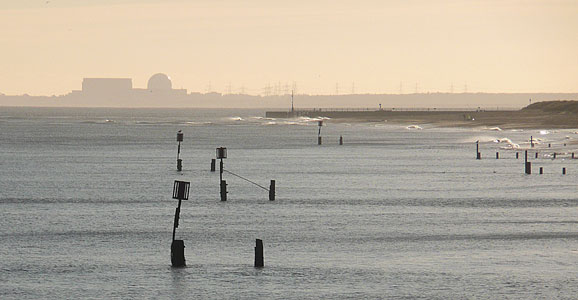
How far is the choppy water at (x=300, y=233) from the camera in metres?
32.5

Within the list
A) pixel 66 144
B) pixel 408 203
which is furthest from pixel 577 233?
pixel 66 144

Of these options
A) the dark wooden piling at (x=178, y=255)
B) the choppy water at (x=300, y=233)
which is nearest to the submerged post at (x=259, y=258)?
the choppy water at (x=300, y=233)

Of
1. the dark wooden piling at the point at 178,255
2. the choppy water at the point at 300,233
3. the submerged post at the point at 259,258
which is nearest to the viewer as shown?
the choppy water at the point at 300,233

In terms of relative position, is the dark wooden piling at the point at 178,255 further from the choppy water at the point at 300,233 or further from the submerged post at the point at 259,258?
the submerged post at the point at 259,258

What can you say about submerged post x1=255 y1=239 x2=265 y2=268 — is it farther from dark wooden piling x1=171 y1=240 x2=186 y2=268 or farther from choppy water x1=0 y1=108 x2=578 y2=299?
dark wooden piling x1=171 y1=240 x2=186 y2=268

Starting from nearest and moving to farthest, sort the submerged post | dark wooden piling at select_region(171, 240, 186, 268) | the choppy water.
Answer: the choppy water < the submerged post < dark wooden piling at select_region(171, 240, 186, 268)

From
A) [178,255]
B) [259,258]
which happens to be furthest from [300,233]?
[178,255]

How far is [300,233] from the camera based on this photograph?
4450 cm

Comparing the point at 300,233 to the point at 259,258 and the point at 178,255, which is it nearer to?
the point at 259,258

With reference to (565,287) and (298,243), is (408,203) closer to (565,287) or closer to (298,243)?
(298,243)

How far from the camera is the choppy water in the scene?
3250cm

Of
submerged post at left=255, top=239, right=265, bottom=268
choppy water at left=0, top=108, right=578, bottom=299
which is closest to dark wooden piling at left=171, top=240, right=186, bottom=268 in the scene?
choppy water at left=0, top=108, right=578, bottom=299

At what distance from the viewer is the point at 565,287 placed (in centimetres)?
3195

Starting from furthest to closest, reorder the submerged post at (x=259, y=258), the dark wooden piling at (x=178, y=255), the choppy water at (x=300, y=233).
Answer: the dark wooden piling at (x=178, y=255) → the submerged post at (x=259, y=258) → the choppy water at (x=300, y=233)
